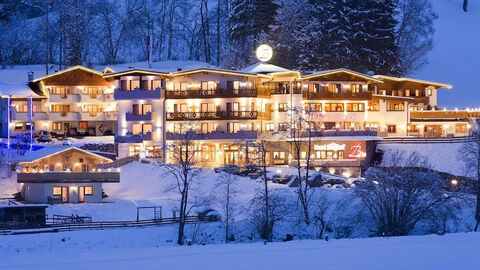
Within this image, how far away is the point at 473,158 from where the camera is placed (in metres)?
54.7

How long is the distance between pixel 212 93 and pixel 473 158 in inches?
944

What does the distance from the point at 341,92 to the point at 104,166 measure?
2567 centimetres

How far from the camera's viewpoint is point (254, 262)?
93.3ft

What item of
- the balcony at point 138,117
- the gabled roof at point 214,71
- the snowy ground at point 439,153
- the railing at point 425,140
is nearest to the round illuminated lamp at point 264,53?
the gabled roof at point 214,71

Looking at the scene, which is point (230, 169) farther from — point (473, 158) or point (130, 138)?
point (473, 158)

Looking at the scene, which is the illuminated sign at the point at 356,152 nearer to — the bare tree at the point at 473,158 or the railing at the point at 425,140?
the railing at the point at 425,140

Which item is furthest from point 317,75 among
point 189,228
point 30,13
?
point 30,13

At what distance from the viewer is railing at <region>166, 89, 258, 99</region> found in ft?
212

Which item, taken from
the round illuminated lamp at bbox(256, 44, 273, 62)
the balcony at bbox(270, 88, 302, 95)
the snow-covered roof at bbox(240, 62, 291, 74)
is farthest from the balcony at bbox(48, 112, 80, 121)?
the balcony at bbox(270, 88, 302, 95)

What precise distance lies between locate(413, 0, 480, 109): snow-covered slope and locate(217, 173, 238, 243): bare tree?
46581mm

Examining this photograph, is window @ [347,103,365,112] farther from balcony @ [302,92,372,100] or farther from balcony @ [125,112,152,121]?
balcony @ [125,112,152,121]

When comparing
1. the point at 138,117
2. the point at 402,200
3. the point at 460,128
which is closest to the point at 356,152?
the point at 460,128

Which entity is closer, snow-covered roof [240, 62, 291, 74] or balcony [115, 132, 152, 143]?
balcony [115, 132, 152, 143]

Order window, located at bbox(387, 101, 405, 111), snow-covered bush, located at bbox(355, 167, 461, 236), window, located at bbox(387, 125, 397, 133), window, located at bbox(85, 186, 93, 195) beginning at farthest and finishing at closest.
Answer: window, located at bbox(387, 125, 397, 133) < window, located at bbox(387, 101, 405, 111) < window, located at bbox(85, 186, 93, 195) < snow-covered bush, located at bbox(355, 167, 461, 236)
